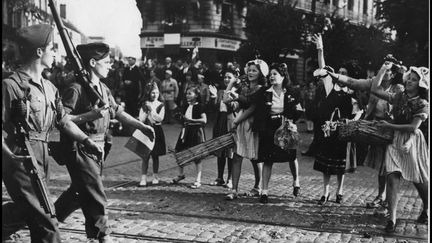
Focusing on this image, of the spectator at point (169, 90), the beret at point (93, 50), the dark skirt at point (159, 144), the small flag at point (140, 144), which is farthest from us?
the spectator at point (169, 90)

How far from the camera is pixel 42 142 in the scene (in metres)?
3.72

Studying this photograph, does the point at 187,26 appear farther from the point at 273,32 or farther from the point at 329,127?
the point at 329,127

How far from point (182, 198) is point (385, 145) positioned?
2.61 metres

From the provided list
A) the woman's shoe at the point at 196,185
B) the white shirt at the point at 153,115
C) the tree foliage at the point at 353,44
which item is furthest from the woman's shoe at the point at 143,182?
the tree foliage at the point at 353,44

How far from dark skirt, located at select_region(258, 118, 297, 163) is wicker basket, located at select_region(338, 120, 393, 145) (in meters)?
→ 1.11

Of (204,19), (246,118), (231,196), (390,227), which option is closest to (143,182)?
(231,196)

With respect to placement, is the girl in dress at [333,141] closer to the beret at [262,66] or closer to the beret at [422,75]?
the beret at [262,66]

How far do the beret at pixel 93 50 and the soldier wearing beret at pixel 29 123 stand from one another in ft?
1.29

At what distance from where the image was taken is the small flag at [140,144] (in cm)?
655

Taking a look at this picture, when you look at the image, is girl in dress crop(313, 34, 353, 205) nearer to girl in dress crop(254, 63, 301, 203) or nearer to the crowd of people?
the crowd of people

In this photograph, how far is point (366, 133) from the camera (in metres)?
5.82

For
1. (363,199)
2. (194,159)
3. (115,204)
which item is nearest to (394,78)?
(363,199)

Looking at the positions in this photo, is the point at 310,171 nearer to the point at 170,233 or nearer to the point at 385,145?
the point at 385,145

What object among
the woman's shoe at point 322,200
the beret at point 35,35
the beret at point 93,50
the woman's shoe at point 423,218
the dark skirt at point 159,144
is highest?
the beret at point 35,35
